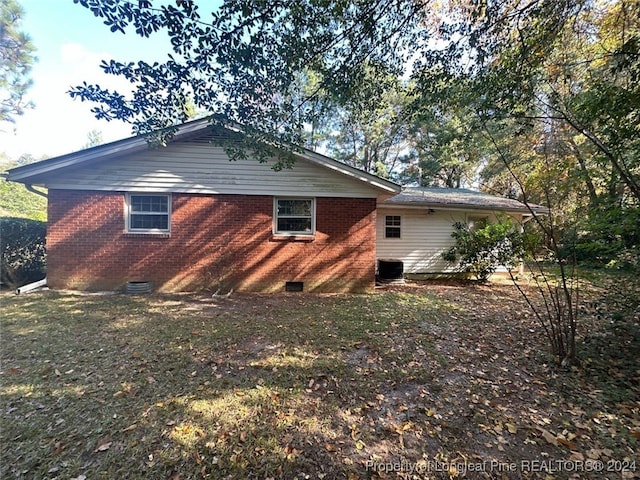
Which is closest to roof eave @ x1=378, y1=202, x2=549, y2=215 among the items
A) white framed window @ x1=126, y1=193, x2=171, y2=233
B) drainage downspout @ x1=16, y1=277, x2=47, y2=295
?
white framed window @ x1=126, y1=193, x2=171, y2=233

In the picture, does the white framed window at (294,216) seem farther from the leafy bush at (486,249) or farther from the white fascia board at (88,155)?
the leafy bush at (486,249)

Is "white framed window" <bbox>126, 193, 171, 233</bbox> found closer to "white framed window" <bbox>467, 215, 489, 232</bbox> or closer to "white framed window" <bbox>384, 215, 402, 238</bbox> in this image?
"white framed window" <bbox>384, 215, 402, 238</bbox>

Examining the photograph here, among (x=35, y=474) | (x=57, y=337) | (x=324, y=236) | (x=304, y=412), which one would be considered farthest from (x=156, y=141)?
(x=324, y=236)

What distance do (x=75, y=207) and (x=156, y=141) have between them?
5.18 metres

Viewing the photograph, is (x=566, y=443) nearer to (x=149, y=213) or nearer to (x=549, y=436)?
(x=549, y=436)

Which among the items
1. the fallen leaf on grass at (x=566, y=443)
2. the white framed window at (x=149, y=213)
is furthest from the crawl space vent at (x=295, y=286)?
the fallen leaf on grass at (x=566, y=443)

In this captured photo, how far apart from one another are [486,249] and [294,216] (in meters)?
7.06

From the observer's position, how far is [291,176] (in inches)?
327

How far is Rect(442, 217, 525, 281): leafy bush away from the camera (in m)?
9.76

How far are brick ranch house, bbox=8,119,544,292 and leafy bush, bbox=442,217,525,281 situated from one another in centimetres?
417

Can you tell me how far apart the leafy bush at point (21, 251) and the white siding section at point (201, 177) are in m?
2.54

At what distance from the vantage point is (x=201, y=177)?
8.06 m

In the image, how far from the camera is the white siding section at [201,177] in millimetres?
7715

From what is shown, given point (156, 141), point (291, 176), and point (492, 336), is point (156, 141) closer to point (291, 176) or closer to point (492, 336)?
point (291, 176)
